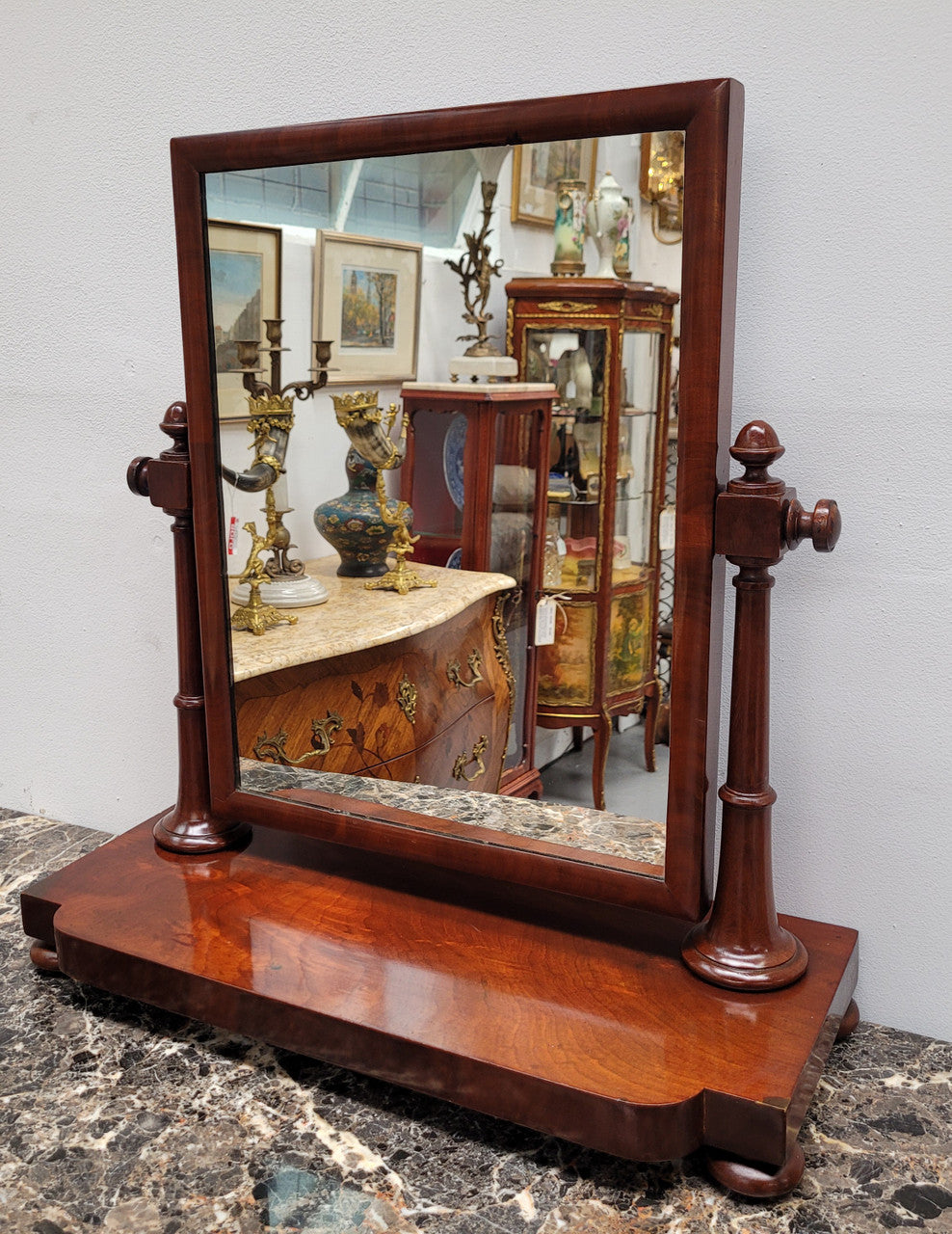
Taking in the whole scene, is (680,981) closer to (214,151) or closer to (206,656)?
(206,656)

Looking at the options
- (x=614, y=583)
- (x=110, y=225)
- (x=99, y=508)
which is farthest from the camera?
(x=99, y=508)

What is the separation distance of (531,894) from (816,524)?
45cm

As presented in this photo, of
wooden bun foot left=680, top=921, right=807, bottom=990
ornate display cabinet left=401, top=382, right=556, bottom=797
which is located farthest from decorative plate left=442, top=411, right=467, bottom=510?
wooden bun foot left=680, top=921, right=807, bottom=990

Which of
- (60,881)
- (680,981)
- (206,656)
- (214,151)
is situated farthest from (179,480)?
(680,981)

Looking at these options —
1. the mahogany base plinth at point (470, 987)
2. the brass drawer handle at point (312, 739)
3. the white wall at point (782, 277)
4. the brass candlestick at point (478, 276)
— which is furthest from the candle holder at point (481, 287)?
the mahogany base plinth at point (470, 987)

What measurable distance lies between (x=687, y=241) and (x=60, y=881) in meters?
0.87

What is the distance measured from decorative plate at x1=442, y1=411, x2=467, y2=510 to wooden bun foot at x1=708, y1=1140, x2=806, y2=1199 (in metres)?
0.59

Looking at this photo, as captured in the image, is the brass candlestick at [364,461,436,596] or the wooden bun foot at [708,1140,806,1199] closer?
the wooden bun foot at [708,1140,806,1199]

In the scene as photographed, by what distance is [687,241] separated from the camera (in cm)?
87

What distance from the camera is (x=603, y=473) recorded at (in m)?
1.00

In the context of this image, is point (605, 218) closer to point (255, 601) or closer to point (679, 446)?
point (679, 446)

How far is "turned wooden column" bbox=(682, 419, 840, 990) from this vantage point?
92cm

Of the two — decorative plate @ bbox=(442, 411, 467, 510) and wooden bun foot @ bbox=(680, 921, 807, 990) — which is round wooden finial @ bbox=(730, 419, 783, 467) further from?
wooden bun foot @ bbox=(680, 921, 807, 990)

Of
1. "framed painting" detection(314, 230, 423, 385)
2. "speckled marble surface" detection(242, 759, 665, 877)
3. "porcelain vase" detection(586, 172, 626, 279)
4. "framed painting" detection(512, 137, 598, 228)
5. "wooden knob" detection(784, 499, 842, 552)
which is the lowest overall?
"speckled marble surface" detection(242, 759, 665, 877)
